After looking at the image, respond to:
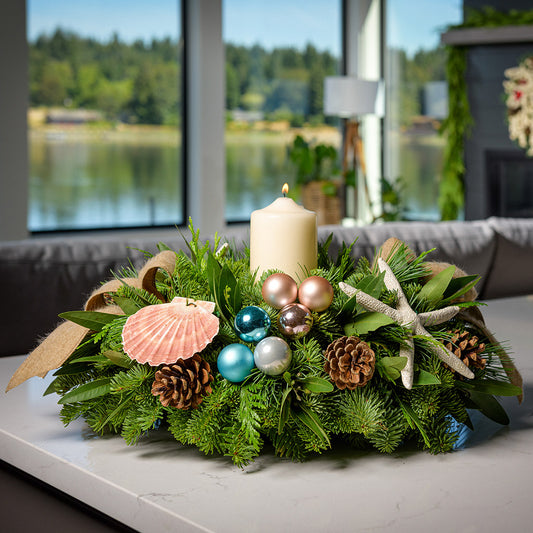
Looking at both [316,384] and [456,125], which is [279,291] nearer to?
→ [316,384]

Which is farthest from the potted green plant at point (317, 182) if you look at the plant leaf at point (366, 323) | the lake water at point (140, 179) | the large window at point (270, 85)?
the plant leaf at point (366, 323)

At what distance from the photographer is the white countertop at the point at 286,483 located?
1.73ft

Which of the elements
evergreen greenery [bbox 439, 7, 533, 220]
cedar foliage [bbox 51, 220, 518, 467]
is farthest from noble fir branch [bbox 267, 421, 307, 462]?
evergreen greenery [bbox 439, 7, 533, 220]

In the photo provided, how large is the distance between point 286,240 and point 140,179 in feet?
16.7

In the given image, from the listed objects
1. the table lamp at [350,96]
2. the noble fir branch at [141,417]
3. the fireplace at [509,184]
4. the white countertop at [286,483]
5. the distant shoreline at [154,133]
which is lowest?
the white countertop at [286,483]

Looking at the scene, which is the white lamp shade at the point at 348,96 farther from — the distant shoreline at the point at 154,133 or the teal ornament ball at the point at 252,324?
the teal ornament ball at the point at 252,324

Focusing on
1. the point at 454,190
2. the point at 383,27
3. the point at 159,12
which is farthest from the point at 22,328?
the point at 383,27

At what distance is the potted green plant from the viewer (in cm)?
569

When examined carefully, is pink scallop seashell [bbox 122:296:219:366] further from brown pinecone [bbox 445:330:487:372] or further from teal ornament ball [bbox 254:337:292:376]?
brown pinecone [bbox 445:330:487:372]

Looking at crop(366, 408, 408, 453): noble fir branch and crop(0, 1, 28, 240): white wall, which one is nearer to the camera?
crop(366, 408, 408, 453): noble fir branch

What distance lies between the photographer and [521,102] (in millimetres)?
5160

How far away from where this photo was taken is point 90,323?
694mm

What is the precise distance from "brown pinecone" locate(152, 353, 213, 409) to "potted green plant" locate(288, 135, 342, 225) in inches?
198

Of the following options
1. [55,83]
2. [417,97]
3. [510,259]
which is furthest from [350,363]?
[417,97]
